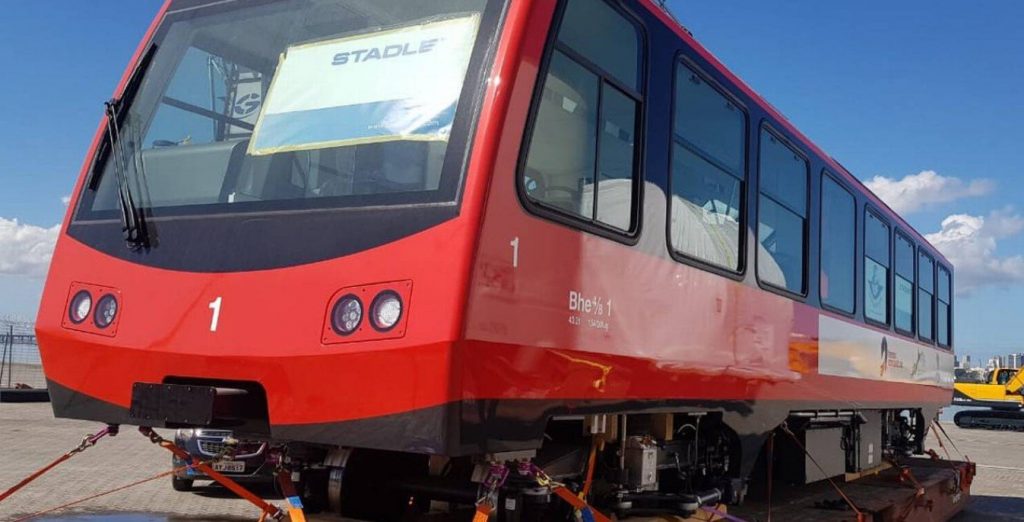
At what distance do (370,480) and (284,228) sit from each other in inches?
57.9

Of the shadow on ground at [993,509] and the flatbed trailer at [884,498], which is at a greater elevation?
the flatbed trailer at [884,498]

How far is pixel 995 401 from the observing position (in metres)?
33.3

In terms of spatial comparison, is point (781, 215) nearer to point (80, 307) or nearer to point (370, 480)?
point (370, 480)

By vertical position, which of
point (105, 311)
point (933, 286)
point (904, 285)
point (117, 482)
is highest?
point (933, 286)

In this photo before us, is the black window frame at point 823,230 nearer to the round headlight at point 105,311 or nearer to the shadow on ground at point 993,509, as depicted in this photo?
the shadow on ground at point 993,509

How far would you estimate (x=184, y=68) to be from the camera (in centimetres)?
462

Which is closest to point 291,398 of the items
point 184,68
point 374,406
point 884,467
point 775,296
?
point 374,406

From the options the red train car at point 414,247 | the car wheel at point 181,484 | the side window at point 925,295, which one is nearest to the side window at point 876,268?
the side window at point 925,295

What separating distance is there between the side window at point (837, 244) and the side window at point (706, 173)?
2014 mm

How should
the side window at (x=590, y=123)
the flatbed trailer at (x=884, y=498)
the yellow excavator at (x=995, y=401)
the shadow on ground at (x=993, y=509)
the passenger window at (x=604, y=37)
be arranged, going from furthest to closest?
the yellow excavator at (x=995, y=401)
the shadow on ground at (x=993, y=509)
the flatbed trailer at (x=884, y=498)
the passenger window at (x=604, y=37)
the side window at (x=590, y=123)

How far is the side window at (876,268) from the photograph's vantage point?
29.0ft

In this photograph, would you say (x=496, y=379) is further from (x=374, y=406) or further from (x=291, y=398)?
(x=291, y=398)

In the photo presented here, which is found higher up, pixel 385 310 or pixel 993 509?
pixel 385 310

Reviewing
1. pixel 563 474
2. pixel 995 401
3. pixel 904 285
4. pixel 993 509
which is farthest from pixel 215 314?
pixel 995 401
